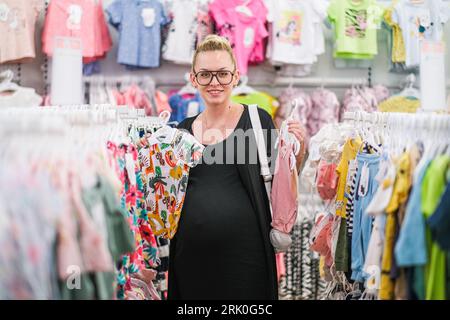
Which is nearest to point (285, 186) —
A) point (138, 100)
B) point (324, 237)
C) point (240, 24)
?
point (324, 237)

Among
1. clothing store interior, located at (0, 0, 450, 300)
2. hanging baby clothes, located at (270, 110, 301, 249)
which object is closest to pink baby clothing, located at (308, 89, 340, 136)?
clothing store interior, located at (0, 0, 450, 300)

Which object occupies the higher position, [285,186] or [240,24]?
[240,24]

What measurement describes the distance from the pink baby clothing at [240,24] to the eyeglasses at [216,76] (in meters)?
1.58

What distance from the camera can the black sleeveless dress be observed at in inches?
78.7

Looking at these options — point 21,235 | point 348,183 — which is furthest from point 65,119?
point 348,183

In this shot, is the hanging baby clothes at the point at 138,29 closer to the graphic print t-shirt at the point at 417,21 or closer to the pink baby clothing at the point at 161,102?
the pink baby clothing at the point at 161,102

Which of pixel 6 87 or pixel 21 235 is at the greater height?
pixel 6 87

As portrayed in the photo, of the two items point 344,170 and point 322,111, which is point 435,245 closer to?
point 344,170

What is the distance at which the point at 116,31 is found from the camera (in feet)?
13.1

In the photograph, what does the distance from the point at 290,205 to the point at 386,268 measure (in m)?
0.69

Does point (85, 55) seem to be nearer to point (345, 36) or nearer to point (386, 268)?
point (345, 36)

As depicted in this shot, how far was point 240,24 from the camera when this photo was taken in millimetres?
3652

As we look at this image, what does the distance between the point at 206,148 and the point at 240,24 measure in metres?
1.85

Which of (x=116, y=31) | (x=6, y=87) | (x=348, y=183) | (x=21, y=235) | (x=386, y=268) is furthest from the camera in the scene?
(x=116, y=31)
